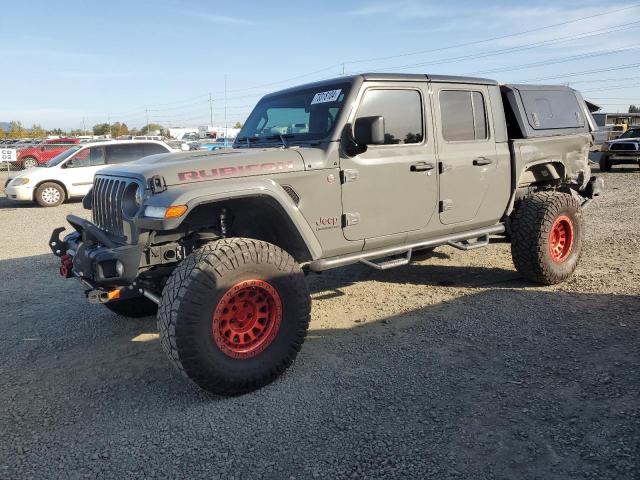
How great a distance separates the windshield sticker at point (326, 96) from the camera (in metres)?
4.21

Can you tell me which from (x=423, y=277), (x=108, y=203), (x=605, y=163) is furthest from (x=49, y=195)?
(x=605, y=163)

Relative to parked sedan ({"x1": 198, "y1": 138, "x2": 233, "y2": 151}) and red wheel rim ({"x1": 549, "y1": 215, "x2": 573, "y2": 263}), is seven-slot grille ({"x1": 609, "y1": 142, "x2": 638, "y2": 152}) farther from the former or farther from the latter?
red wheel rim ({"x1": 549, "y1": 215, "x2": 573, "y2": 263})

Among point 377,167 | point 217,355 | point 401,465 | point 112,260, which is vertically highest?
point 377,167

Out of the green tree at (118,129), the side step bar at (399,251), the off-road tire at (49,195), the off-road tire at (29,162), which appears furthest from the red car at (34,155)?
the green tree at (118,129)

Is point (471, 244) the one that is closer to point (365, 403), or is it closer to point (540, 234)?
point (540, 234)

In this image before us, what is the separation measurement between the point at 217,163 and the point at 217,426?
5.57ft

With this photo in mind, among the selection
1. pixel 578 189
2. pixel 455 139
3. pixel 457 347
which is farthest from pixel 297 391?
pixel 578 189

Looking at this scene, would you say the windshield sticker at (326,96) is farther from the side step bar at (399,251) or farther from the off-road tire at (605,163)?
the off-road tire at (605,163)

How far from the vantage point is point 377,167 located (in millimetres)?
4160

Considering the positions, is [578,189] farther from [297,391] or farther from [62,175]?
[62,175]

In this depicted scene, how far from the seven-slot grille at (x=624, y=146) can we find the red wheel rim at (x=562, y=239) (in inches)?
596

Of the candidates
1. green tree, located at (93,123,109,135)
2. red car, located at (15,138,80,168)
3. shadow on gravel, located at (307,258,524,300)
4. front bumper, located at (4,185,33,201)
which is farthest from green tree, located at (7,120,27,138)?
shadow on gravel, located at (307,258,524,300)

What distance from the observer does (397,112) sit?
4.40m

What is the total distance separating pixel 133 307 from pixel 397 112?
9.86 feet
